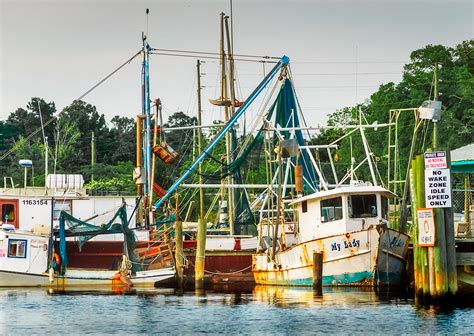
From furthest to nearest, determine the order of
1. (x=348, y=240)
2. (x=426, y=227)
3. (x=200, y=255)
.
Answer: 1. (x=200, y=255)
2. (x=348, y=240)
3. (x=426, y=227)

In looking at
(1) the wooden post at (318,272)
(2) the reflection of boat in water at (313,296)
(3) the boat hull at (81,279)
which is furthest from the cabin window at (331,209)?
(3) the boat hull at (81,279)

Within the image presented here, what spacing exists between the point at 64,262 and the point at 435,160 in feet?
68.8

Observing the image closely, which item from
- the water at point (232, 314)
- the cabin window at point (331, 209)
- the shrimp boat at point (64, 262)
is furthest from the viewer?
the shrimp boat at point (64, 262)

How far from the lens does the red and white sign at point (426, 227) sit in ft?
116

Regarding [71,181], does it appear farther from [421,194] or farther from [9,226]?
[421,194]

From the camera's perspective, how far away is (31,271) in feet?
167

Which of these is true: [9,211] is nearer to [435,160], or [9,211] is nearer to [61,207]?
[61,207]

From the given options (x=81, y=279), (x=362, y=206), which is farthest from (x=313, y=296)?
(x=81, y=279)

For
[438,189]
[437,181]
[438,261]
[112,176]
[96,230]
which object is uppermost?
[112,176]

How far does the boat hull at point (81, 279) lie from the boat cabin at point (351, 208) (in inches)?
321

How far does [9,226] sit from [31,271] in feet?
7.38

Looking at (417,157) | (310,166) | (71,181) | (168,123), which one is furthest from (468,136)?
(168,123)

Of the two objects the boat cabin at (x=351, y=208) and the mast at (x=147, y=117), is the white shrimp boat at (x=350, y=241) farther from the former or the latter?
the mast at (x=147, y=117)

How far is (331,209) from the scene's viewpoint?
46.2 meters
